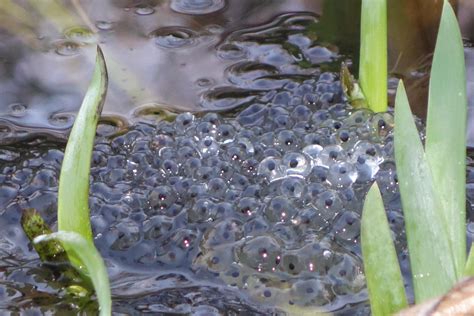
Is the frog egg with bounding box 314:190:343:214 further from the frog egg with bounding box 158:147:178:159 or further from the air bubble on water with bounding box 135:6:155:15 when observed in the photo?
the air bubble on water with bounding box 135:6:155:15

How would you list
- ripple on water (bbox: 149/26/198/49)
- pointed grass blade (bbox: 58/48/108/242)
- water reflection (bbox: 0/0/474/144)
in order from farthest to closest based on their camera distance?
ripple on water (bbox: 149/26/198/49) < water reflection (bbox: 0/0/474/144) < pointed grass blade (bbox: 58/48/108/242)

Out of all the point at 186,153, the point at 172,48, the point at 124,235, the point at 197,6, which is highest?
the point at 197,6

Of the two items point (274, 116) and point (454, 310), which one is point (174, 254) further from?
point (454, 310)

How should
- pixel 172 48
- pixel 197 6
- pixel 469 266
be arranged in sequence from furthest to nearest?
pixel 197 6, pixel 172 48, pixel 469 266

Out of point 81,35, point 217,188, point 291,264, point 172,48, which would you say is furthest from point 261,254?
point 81,35

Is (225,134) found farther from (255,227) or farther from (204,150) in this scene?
(255,227)

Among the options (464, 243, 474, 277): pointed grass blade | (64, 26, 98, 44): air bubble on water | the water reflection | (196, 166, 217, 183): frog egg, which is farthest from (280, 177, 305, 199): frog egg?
(64, 26, 98, 44): air bubble on water

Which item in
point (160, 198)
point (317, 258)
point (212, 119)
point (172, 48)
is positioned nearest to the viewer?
point (317, 258)
